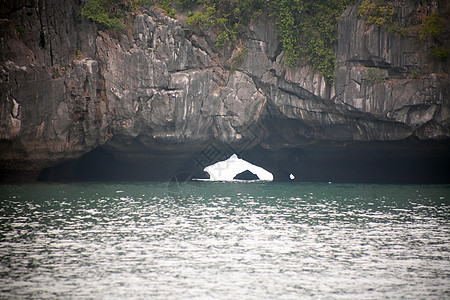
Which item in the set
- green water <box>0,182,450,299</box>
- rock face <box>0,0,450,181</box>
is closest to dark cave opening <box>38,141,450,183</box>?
rock face <box>0,0,450,181</box>

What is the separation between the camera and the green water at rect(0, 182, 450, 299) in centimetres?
1119

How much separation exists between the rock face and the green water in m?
6.27

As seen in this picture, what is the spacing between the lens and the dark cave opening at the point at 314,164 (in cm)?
3591

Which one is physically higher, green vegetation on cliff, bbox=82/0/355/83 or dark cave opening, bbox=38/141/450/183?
green vegetation on cliff, bbox=82/0/355/83

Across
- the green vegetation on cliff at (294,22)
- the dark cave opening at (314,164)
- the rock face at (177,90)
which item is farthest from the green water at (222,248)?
the green vegetation on cliff at (294,22)

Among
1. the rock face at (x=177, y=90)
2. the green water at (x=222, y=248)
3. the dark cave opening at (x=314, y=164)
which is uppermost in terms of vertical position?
the rock face at (x=177, y=90)

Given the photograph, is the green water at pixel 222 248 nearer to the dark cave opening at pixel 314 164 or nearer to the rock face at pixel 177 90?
the rock face at pixel 177 90

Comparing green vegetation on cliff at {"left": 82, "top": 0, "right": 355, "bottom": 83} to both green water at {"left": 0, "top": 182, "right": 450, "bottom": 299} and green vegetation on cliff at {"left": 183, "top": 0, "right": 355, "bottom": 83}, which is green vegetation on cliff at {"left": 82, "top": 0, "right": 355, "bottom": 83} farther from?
green water at {"left": 0, "top": 182, "right": 450, "bottom": 299}

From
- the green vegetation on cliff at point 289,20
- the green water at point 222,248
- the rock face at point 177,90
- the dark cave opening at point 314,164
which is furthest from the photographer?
the dark cave opening at point 314,164

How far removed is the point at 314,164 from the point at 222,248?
27.2 metres

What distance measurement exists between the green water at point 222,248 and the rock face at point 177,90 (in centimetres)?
627

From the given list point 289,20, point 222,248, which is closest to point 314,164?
point 289,20

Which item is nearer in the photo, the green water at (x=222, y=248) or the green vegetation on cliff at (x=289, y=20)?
the green water at (x=222, y=248)

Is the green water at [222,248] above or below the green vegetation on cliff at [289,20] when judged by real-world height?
below
